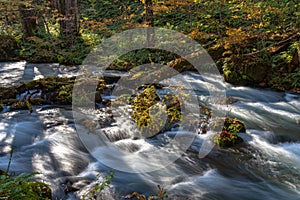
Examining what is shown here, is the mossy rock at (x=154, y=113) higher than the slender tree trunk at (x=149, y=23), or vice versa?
the slender tree trunk at (x=149, y=23)

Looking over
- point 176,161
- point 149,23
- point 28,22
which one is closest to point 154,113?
point 176,161

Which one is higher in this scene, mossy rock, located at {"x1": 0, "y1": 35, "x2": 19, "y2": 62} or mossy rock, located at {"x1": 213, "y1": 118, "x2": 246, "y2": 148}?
mossy rock, located at {"x1": 0, "y1": 35, "x2": 19, "y2": 62}

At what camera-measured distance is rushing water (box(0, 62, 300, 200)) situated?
4371 millimetres

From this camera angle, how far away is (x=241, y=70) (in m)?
9.96

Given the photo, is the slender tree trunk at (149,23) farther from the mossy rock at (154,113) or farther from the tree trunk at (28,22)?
the tree trunk at (28,22)

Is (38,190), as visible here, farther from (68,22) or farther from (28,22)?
(28,22)

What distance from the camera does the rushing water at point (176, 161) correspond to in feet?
14.3

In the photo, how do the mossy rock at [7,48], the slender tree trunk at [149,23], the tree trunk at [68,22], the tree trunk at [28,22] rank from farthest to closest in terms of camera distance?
1. the tree trunk at [28,22]
2. the tree trunk at [68,22]
3. the mossy rock at [7,48]
4. the slender tree trunk at [149,23]

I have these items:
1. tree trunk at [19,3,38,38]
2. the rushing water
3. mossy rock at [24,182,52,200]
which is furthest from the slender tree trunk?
mossy rock at [24,182,52,200]

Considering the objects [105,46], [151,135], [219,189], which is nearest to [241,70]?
[151,135]

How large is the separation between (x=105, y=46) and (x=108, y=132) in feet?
31.6

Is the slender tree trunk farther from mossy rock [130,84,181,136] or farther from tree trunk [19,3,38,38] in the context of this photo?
tree trunk [19,3,38,38]

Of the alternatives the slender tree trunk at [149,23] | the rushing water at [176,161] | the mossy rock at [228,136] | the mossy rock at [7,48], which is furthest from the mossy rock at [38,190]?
the mossy rock at [7,48]

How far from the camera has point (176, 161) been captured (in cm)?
536
